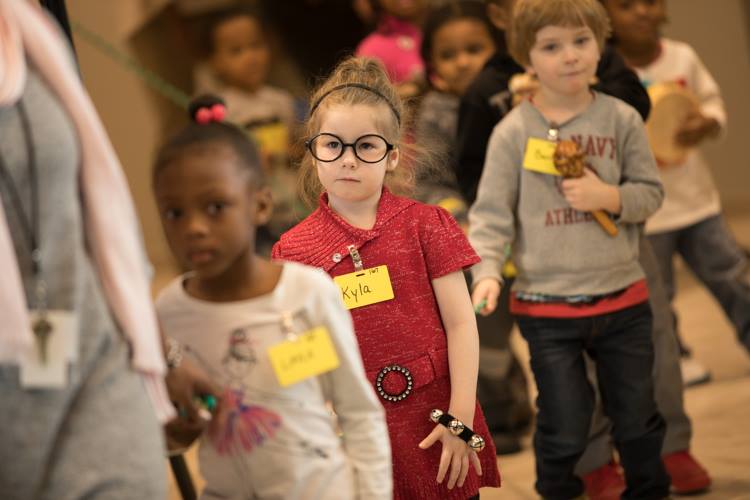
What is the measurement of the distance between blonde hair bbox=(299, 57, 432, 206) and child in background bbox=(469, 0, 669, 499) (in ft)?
0.91

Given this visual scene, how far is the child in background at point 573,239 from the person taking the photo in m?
2.71

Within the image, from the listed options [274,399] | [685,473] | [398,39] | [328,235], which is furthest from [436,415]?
[398,39]

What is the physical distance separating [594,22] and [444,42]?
1.17m

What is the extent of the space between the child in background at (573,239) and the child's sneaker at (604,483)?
258 mm

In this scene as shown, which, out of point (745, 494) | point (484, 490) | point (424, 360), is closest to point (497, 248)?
point (424, 360)

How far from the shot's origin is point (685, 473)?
3.16 metres

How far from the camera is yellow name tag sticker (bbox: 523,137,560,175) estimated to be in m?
2.73

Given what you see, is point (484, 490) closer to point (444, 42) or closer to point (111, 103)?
point (444, 42)

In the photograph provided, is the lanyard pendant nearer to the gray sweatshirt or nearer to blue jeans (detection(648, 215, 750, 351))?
the gray sweatshirt

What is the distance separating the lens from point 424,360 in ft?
7.75

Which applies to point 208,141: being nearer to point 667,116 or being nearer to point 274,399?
point 274,399

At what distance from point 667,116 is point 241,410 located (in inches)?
81.2

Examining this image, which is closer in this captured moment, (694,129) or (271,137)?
(694,129)

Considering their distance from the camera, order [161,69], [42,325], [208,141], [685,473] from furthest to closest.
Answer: [161,69] < [685,473] < [208,141] < [42,325]
